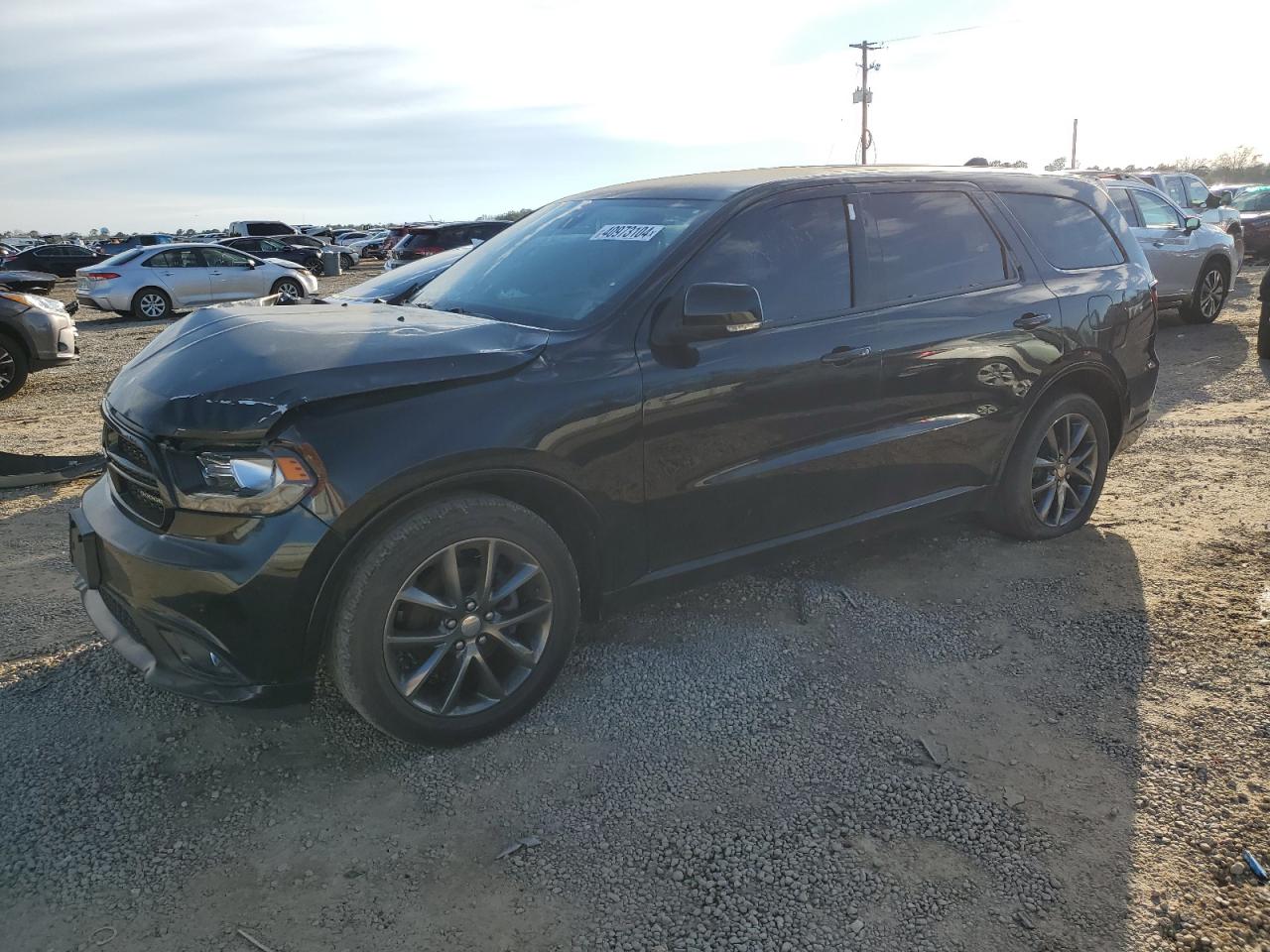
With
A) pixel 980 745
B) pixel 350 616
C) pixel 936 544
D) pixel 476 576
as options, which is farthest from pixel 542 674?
pixel 936 544

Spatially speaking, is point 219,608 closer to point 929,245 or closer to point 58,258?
point 929,245

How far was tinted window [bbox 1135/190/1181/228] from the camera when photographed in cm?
1189

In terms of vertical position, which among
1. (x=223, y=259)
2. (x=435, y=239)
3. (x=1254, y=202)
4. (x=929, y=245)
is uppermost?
(x=1254, y=202)

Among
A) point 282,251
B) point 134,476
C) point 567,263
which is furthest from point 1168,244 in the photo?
point 282,251

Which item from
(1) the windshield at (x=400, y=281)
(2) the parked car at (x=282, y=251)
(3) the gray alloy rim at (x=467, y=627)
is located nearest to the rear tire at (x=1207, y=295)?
(1) the windshield at (x=400, y=281)

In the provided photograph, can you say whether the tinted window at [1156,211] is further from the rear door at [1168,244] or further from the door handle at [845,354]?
the door handle at [845,354]

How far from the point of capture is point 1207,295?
12.3 meters

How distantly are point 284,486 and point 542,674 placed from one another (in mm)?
1090

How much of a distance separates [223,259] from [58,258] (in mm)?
19516

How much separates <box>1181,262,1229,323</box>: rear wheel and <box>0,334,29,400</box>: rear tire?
44.5 feet

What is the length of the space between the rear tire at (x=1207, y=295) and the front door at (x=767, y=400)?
1043 centimetres

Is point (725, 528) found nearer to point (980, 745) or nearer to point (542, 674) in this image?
point (542, 674)

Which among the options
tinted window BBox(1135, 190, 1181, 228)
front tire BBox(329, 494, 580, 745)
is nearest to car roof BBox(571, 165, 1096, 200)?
front tire BBox(329, 494, 580, 745)

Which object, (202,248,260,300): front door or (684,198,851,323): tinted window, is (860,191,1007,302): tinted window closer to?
(684,198,851,323): tinted window
